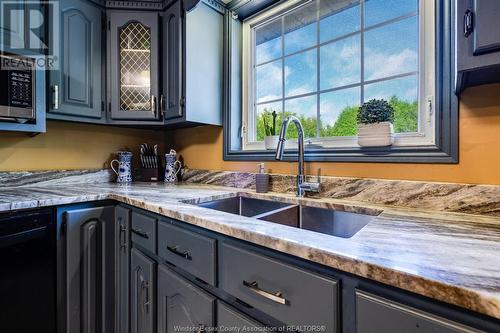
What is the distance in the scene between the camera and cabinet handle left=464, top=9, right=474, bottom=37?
67 cm

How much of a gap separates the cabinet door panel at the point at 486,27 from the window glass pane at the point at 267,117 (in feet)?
3.55

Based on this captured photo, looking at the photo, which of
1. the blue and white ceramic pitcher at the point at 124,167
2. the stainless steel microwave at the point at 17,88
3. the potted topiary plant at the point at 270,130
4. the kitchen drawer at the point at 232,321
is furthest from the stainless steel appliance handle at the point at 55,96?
the kitchen drawer at the point at 232,321

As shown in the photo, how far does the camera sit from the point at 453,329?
42 cm

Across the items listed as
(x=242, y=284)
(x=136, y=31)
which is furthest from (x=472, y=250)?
(x=136, y=31)

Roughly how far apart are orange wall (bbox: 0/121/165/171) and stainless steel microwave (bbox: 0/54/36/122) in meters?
0.38

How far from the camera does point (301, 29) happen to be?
1606 millimetres

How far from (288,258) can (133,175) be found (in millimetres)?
1824

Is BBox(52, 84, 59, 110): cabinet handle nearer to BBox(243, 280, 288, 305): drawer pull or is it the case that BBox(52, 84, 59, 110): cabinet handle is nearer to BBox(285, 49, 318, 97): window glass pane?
BBox(285, 49, 318, 97): window glass pane

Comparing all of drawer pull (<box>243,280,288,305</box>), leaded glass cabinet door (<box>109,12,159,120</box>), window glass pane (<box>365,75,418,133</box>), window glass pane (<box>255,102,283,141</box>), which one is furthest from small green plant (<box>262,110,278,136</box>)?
drawer pull (<box>243,280,288,305</box>)

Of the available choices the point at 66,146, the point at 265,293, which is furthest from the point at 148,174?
the point at 265,293

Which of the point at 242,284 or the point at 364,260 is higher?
the point at 364,260

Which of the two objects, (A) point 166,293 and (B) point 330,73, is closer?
(A) point 166,293

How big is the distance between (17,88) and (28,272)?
0.94 metres

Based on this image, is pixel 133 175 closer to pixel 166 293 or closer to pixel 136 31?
pixel 136 31
